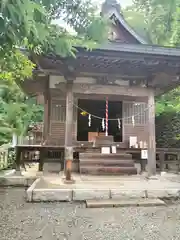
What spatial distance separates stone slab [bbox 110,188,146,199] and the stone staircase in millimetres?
1929

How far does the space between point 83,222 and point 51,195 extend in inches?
55.1

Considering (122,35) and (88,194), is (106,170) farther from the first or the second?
(122,35)

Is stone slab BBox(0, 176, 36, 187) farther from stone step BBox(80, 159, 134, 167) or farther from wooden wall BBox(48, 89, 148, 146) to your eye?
wooden wall BBox(48, 89, 148, 146)

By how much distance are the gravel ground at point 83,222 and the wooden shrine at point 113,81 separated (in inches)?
70.2

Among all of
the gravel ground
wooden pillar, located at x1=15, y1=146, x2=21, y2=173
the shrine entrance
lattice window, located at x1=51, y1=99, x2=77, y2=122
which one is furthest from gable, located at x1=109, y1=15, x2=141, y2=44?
the gravel ground

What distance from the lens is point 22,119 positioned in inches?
48.4

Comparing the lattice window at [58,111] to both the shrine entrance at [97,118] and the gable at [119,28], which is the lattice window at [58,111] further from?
the gable at [119,28]

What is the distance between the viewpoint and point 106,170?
22.9 ft

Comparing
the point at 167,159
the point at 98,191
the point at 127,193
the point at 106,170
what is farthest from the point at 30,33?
the point at 167,159

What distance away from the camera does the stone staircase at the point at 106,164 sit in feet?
→ 22.8

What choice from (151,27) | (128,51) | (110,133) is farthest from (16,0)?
(151,27)

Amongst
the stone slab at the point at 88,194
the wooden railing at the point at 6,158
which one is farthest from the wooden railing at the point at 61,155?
the stone slab at the point at 88,194

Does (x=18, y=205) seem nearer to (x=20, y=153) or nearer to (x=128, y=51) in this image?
(x=20, y=153)

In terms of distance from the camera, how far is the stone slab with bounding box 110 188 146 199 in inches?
195
